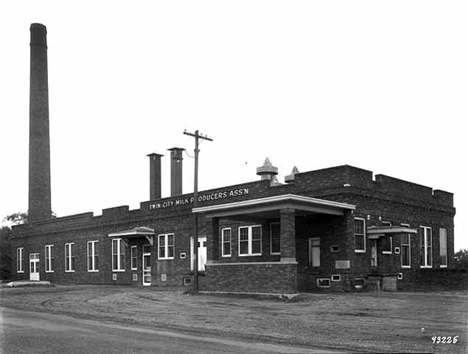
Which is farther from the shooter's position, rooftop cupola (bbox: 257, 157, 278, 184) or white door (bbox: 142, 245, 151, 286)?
white door (bbox: 142, 245, 151, 286)

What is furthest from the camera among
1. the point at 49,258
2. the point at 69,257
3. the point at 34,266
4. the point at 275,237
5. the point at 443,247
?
the point at 34,266

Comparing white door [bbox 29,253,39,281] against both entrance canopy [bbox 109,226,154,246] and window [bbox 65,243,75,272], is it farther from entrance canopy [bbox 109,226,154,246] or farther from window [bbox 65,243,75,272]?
entrance canopy [bbox 109,226,154,246]

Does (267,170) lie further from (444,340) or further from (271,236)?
(444,340)

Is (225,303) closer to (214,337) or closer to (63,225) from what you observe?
(214,337)

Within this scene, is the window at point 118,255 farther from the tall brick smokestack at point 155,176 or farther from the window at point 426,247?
the window at point 426,247

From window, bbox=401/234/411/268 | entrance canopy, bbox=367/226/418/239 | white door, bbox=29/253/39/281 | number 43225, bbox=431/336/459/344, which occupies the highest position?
entrance canopy, bbox=367/226/418/239

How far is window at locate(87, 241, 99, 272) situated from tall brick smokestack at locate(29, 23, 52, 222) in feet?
31.3

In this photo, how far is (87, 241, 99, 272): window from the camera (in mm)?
45969

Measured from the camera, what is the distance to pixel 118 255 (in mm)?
43875

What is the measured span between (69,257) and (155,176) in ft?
34.6

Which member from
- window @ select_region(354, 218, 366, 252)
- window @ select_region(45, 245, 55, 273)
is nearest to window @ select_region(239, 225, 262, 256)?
window @ select_region(354, 218, 366, 252)

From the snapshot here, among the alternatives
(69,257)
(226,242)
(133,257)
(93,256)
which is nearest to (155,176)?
(133,257)

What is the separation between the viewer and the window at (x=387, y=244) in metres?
30.7

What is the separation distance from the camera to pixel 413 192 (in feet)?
111
